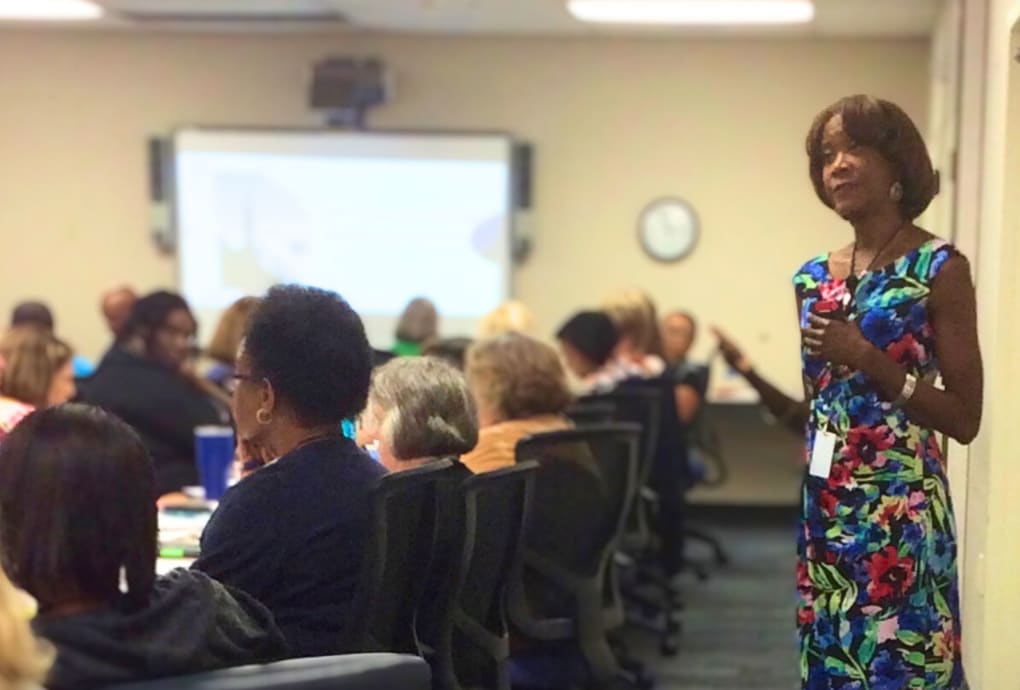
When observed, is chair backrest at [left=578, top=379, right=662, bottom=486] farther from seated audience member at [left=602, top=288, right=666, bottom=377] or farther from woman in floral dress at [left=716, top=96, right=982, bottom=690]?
woman in floral dress at [left=716, top=96, right=982, bottom=690]

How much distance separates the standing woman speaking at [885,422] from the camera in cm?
223

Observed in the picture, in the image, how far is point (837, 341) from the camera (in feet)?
7.20

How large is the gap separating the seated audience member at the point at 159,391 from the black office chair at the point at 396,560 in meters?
1.98

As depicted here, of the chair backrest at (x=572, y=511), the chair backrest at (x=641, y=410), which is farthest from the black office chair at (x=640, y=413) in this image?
the chair backrest at (x=572, y=511)

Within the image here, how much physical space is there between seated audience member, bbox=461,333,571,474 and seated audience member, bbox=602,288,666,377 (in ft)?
7.37

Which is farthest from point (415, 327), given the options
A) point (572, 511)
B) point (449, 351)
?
point (572, 511)

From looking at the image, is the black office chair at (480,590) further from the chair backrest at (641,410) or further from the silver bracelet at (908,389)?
the chair backrest at (641,410)

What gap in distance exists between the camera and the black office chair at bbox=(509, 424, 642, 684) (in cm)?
358

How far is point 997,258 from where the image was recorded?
9.68 feet

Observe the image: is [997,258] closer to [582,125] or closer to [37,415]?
[37,415]

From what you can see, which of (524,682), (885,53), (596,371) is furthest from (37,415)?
(885,53)

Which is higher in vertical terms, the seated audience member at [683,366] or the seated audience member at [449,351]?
the seated audience member at [449,351]

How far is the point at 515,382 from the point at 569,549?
482mm

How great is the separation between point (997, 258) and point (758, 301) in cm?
472
